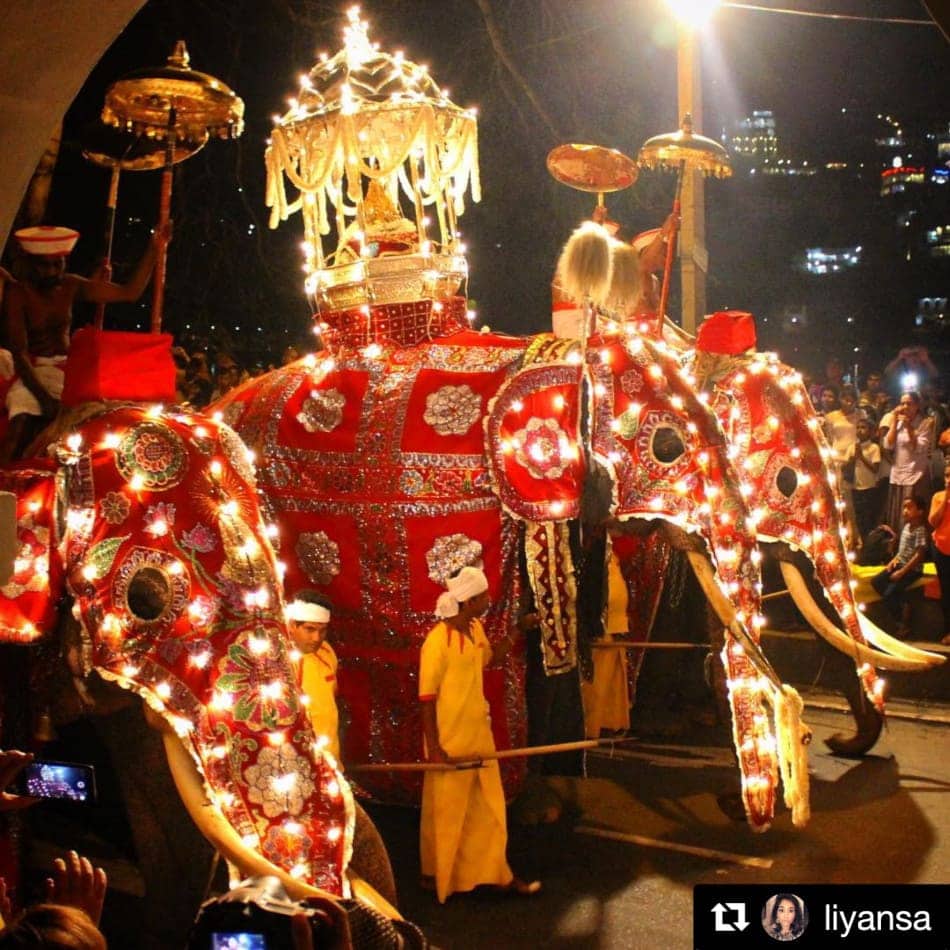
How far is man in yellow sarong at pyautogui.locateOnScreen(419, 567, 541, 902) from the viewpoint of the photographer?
5.25 meters

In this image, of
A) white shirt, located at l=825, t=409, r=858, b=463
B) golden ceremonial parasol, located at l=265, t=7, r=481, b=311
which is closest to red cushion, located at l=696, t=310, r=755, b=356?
golden ceremonial parasol, located at l=265, t=7, r=481, b=311

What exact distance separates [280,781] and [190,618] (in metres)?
0.54

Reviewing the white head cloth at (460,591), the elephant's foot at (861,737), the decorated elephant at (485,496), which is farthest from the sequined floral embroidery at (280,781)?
the elephant's foot at (861,737)

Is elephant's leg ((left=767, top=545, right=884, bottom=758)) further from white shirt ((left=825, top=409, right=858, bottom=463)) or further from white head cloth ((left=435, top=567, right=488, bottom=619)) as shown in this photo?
white shirt ((left=825, top=409, right=858, bottom=463))

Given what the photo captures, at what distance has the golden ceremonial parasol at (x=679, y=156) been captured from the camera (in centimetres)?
700

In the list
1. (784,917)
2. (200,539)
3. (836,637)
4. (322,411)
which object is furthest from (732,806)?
(200,539)

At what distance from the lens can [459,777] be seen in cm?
527

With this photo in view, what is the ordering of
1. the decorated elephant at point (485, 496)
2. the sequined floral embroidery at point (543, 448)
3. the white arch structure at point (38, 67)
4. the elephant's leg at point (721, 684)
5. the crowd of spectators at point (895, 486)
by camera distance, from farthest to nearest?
the crowd of spectators at point (895, 486), the elephant's leg at point (721, 684), the sequined floral embroidery at point (543, 448), the decorated elephant at point (485, 496), the white arch structure at point (38, 67)

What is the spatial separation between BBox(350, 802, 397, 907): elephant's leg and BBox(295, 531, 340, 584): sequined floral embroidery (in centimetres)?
220

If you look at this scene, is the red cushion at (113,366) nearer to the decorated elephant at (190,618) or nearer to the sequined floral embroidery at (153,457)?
the decorated elephant at (190,618)

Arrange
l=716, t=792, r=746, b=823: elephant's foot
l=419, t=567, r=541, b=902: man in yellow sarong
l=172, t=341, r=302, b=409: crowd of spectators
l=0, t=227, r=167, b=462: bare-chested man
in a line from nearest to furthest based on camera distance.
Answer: l=0, t=227, r=167, b=462: bare-chested man
l=419, t=567, r=541, b=902: man in yellow sarong
l=716, t=792, r=746, b=823: elephant's foot
l=172, t=341, r=302, b=409: crowd of spectators

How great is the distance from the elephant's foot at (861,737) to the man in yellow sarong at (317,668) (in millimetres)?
3112

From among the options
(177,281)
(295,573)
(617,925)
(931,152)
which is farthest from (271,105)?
(931,152)

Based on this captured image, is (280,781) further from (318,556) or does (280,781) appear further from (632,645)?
(632,645)
